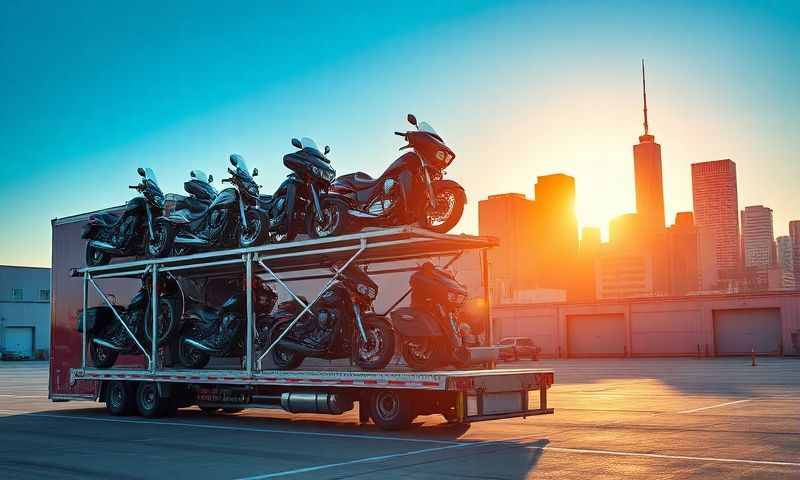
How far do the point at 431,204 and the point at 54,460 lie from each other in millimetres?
6771

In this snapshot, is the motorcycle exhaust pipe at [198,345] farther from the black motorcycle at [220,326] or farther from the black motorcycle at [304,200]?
the black motorcycle at [304,200]

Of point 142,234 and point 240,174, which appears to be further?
point 142,234

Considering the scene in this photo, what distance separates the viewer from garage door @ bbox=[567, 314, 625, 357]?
57.8 metres

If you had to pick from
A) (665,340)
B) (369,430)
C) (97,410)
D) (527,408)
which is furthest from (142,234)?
(665,340)

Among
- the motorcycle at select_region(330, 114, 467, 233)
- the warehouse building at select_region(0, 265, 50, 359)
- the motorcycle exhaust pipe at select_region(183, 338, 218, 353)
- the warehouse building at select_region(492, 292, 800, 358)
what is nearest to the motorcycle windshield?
the motorcycle at select_region(330, 114, 467, 233)

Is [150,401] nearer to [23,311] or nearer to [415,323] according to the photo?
[415,323]

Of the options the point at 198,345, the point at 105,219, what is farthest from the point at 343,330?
the point at 105,219

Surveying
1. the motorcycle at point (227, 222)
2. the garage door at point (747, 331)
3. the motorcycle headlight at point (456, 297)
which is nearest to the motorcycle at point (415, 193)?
the motorcycle headlight at point (456, 297)

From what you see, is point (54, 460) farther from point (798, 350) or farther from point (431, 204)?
point (798, 350)

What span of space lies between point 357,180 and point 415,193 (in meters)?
1.60

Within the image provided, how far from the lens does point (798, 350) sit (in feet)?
166

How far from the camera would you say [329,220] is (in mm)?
15203

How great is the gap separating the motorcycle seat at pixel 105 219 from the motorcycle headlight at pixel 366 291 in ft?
24.7

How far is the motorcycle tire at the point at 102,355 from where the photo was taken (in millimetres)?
19484
